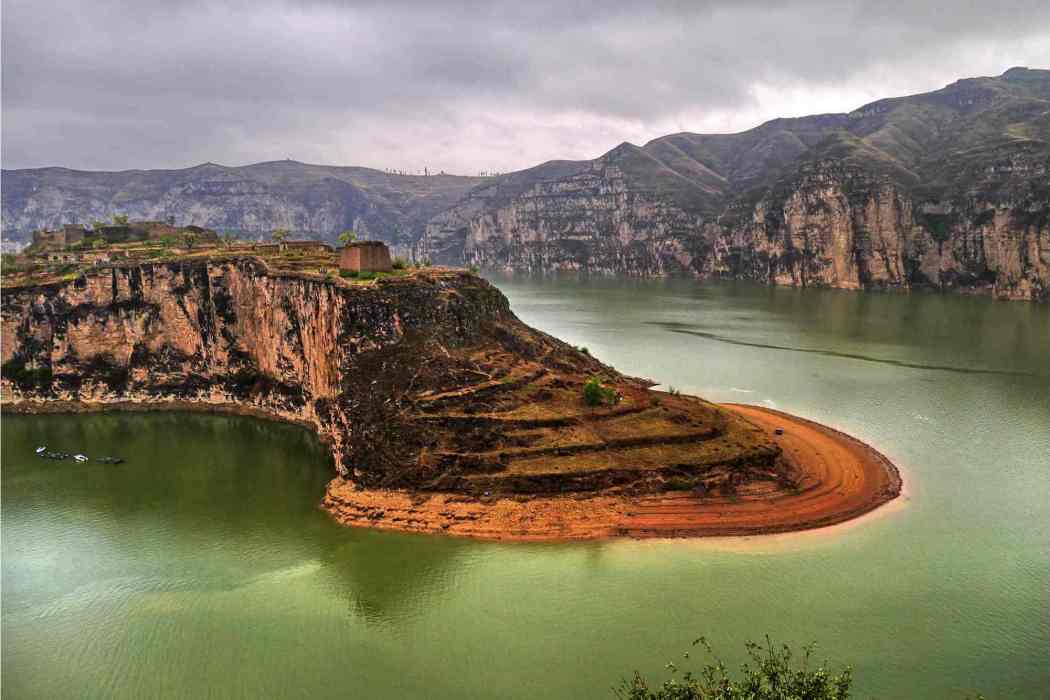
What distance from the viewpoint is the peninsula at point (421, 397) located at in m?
45.1

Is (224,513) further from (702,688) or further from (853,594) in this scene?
(853,594)

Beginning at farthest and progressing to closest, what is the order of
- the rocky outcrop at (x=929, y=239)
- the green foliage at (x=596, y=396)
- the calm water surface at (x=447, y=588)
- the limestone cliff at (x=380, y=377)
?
1. the rocky outcrop at (x=929, y=239)
2. the green foliage at (x=596, y=396)
3. the limestone cliff at (x=380, y=377)
4. the calm water surface at (x=447, y=588)

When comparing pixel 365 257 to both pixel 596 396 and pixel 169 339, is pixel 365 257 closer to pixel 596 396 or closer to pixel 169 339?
pixel 596 396

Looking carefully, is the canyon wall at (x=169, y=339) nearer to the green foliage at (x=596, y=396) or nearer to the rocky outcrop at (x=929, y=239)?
the green foliage at (x=596, y=396)

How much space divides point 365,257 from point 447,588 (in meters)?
35.5

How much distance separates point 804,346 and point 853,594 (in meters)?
75.0

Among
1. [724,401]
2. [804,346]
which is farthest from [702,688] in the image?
[804,346]

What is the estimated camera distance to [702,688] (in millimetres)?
21938

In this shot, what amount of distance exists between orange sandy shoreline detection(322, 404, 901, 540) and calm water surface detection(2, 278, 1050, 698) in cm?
130

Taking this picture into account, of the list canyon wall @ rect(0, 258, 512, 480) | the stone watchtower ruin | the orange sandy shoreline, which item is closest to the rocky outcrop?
the orange sandy shoreline

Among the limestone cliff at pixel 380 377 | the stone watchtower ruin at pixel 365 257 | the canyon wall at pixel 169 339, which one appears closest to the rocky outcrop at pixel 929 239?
the limestone cliff at pixel 380 377

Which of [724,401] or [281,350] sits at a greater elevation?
[281,350]

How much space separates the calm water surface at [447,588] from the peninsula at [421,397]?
320 centimetres

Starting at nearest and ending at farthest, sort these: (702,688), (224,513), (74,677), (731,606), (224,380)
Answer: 1. (702,688)
2. (74,677)
3. (731,606)
4. (224,513)
5. (224,380)
